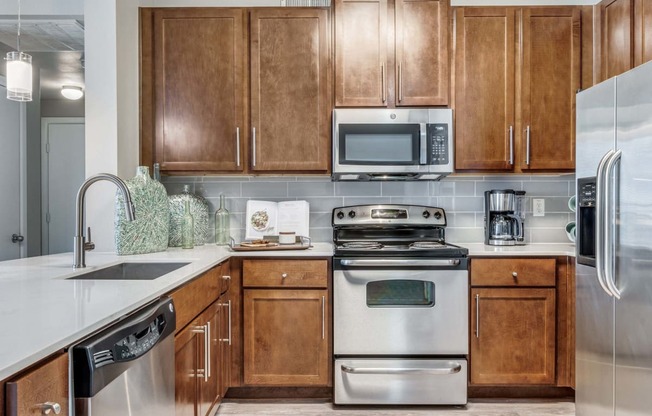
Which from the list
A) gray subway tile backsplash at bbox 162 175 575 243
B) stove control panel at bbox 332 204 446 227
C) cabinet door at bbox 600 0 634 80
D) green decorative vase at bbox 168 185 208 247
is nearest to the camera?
cabinet door at bbox 600 0 634 80

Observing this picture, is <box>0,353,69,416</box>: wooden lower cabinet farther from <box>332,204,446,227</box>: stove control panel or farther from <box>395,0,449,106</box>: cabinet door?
<box>395,0,449,106</box>: cabinet door

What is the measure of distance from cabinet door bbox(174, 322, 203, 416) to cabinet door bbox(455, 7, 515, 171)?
176 cm

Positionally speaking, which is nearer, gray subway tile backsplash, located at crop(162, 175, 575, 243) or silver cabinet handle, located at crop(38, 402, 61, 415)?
silver cabinet handle, located at crop(38, 402, 61, 415)

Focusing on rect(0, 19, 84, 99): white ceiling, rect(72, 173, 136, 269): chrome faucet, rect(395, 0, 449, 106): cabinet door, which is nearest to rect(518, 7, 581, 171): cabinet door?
rect(395, 0, 449, 106): cabinet door

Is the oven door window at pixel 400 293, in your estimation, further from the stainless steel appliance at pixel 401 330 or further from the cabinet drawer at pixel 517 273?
the cabinet drawer at pixel 517 273

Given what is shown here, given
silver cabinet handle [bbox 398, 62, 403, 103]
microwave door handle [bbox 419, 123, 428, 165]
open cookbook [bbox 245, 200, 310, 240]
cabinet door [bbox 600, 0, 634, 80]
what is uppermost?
cabinet door [bbox 600, 0, 634, 80]

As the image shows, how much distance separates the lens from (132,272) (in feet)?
5.86

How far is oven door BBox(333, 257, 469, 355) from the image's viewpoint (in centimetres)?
233

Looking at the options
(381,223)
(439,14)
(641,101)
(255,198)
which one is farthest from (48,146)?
(641,101)

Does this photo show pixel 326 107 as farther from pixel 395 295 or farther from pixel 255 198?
pixel 395 295

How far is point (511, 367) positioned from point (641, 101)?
1477mm

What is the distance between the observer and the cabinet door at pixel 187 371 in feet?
4.86

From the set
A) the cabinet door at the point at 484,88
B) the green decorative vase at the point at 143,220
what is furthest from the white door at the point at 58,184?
the cabinet door at the point at 484,88

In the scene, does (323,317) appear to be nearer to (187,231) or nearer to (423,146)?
(187,231)
